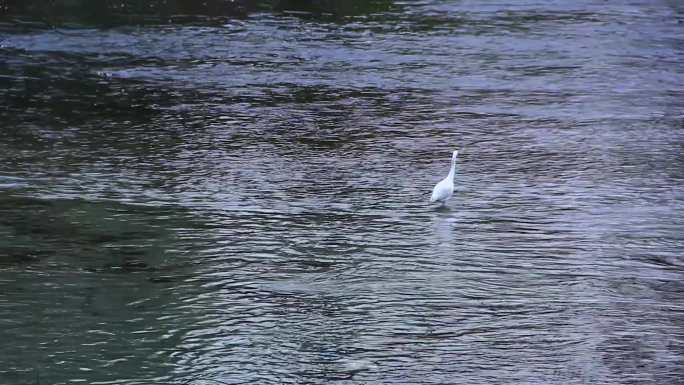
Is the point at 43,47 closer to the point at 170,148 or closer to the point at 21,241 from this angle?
the point at 170,148

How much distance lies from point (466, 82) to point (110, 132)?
4387mm

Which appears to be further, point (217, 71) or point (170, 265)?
point (217, 71)

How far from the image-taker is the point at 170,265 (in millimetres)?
7438

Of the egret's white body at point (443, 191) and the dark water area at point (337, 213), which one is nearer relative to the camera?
the dark water area at point (337, 213)

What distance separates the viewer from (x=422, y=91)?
506 inches

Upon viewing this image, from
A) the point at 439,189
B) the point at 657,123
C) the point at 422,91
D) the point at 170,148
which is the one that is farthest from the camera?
the point at 422,91

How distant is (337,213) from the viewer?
852 centimetres

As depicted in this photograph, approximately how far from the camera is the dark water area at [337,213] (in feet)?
20.2

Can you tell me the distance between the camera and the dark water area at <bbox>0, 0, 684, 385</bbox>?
6.16 m

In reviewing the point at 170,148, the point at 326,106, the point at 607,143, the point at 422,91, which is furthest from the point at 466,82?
the point at 170,148

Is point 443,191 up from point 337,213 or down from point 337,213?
up

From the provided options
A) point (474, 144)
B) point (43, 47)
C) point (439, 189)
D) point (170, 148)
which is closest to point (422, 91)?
point (474, 144)

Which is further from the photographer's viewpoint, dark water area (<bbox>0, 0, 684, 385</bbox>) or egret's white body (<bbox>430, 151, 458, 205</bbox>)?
egret's white body (<bbox>430, 151, 458, 205</bbox>)

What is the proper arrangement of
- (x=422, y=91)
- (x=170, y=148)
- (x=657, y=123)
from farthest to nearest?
(x=422, y=91)
(x=657, y=123)
(x=170, y=148)
